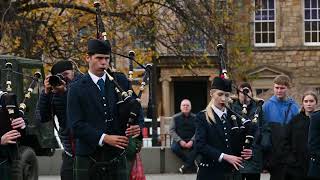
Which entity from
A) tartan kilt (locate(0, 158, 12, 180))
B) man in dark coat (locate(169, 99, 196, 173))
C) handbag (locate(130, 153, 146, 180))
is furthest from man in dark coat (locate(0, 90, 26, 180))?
man in dark coat (locate(169, 99, 196, 173))

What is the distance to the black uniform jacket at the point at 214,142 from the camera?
8.91 m

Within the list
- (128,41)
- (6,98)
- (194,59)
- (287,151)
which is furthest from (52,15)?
(6,98)

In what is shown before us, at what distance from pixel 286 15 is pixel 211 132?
32530 mm

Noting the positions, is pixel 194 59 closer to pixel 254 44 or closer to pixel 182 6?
pixel 182 6

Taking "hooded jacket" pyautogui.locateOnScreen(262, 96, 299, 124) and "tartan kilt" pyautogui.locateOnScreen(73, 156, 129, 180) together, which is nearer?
"tartan kilt" pyautogui.locateOnScreen(73, 156, 129, 180)

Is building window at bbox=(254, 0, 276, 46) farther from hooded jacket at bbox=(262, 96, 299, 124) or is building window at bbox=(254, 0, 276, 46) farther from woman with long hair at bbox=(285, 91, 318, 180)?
woman with long hair at bbox=(285, 91, 318, 180)

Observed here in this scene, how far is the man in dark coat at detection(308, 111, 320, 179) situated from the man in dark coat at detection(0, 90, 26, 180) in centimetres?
Result: 324

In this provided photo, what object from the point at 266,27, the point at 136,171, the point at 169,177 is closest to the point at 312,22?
the point at 266,27

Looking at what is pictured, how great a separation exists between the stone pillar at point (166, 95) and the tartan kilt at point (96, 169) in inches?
1336

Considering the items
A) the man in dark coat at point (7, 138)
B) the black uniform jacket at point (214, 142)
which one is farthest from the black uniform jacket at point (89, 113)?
the black uniform jacket at point (214, 142)

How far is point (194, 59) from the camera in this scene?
74.6 feet

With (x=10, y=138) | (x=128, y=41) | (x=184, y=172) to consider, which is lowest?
(x=184, y=172)

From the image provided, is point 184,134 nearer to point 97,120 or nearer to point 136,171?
point 136,171

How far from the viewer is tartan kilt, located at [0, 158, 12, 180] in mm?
8711
